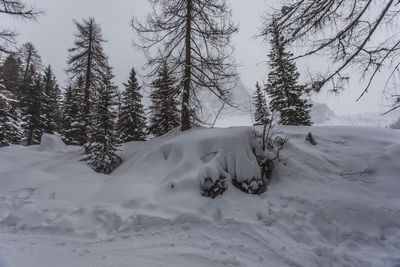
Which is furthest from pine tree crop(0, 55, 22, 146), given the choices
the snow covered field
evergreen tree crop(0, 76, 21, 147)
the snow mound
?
the snow covered field

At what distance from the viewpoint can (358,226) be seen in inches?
115

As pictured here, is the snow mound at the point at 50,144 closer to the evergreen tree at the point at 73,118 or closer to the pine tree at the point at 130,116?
the pine tree at the point at 130,116

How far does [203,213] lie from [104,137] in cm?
546

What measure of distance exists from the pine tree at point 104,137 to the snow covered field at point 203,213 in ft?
4.27

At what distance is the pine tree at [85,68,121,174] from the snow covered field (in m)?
1.30

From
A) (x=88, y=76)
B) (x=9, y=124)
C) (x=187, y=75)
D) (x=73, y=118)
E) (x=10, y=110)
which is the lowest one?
(x=187, y=75)

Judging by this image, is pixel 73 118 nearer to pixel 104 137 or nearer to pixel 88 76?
pixel 88 76

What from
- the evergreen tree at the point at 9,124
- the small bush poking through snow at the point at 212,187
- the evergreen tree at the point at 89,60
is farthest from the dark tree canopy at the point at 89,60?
the small bush poking through snow at the point at 212,187

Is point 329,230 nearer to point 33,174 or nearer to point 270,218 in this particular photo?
point 270,218

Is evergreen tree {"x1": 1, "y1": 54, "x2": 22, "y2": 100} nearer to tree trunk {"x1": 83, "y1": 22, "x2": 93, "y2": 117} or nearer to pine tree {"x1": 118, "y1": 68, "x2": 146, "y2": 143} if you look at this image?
tree trunk {"x1": 83, "y1": 22, "x2": 93, "y2": 117}

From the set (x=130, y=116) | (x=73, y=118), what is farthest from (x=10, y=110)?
(x=130, y=116)

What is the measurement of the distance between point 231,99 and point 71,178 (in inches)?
232

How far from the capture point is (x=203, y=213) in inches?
123

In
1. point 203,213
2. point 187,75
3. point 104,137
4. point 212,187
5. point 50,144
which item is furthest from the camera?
point 50,144
